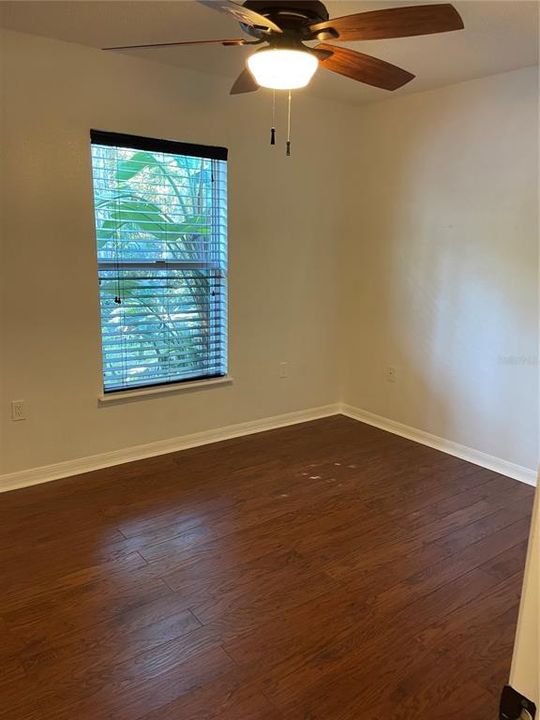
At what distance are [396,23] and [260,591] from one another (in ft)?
7.15

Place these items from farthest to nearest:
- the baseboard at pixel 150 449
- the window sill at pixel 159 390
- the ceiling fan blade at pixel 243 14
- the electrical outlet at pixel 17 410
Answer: the window sill at pixel 159 390, the baseboard at pixel 150 449, the electrical outlet at pixel 17 410, the ceiling fan blade at pixel 243 14

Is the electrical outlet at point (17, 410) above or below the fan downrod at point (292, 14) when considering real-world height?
below

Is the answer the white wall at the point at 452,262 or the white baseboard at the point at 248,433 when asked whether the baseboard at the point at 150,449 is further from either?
the white wall at the point at 452,262

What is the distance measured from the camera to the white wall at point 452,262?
3.18 metres

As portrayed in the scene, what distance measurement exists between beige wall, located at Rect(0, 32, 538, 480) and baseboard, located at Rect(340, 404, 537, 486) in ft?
0.20

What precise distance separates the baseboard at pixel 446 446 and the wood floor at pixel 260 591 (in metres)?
0.11

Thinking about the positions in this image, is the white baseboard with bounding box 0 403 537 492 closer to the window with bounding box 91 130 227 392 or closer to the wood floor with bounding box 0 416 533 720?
the wood floor with bounding box 0 416 533 720

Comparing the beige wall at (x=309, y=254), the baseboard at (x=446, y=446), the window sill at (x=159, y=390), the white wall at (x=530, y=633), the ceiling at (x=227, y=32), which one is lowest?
the baseboard at (x=446, y=446)

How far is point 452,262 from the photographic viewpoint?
11.7ft

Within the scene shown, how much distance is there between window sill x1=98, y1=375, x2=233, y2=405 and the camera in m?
3.31

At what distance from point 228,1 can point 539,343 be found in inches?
100

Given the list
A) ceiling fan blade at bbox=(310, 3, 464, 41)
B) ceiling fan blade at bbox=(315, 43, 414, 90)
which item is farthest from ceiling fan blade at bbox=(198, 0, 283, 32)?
ceiling fan blade at bbox=(315, 43, 414, 90)

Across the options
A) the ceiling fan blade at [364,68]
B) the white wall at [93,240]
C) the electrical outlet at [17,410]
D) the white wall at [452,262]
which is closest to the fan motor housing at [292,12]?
the ceiling fan blade at [364,68]

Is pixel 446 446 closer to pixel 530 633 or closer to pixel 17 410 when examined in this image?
pixel 530 633
